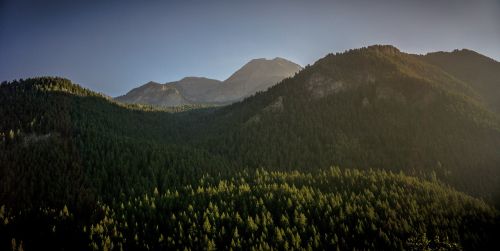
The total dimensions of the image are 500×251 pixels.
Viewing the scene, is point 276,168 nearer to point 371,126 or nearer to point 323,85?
point 371,126

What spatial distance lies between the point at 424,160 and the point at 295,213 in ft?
235

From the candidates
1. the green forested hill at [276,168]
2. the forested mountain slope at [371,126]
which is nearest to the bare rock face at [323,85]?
the forested mountain slope at [371,126]

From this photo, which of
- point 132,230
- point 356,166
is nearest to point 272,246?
point 132,230

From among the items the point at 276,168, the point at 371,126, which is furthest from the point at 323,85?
the point at 276,168

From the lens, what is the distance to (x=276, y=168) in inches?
5108

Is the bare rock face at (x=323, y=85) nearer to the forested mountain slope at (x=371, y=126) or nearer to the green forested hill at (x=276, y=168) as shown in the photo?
the forested mountain slope at (x=371, y=126)

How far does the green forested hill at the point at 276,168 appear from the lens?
71.2 m

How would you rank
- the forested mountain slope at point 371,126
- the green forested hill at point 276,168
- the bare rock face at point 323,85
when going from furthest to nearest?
the bare rock face at point 323,85
the forested mountain slope at point 371,126
the green forested hill at point 276,168

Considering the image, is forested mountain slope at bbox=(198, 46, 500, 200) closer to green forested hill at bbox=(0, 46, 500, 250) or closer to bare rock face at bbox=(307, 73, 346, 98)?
bare rock face at bbox=(307, 73, 346, 98)

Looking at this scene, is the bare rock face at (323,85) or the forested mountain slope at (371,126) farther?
the bare rock face at (323,85)

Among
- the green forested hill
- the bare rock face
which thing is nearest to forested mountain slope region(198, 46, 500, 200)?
the bare rock face

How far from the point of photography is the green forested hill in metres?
71.2

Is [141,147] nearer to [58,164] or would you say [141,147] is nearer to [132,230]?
[58,164]

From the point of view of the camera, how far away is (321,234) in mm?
71750
